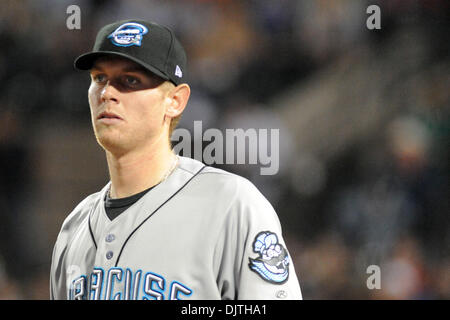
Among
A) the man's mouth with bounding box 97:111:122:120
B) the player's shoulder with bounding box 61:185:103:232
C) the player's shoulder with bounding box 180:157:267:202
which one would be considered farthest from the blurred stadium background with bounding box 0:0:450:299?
the man's mouth with bounding box 97:111:122:120

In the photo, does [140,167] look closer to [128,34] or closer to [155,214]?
[155,214]

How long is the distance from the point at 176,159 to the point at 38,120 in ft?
6.09

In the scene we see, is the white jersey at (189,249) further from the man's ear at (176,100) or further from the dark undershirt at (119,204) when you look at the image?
the man's ear at (176,100)

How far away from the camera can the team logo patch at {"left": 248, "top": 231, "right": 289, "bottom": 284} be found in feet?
4.09

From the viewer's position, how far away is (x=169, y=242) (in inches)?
51.4

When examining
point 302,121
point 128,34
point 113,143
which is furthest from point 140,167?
point 302,121

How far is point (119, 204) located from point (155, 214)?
0.43ft

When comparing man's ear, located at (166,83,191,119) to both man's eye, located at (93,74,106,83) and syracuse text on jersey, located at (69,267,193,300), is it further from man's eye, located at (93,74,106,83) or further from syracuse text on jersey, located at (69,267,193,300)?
syracuse text on jersey, located at (69,267,193,300)

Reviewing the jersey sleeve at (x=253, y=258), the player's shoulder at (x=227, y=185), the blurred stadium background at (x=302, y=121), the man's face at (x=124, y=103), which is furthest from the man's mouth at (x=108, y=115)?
the blurred stadium background at (x=302, y=121)

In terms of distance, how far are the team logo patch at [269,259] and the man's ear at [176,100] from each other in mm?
385

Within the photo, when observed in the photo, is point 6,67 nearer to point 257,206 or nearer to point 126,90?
point 126,90

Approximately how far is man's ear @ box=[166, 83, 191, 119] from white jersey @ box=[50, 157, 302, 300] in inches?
5.7
